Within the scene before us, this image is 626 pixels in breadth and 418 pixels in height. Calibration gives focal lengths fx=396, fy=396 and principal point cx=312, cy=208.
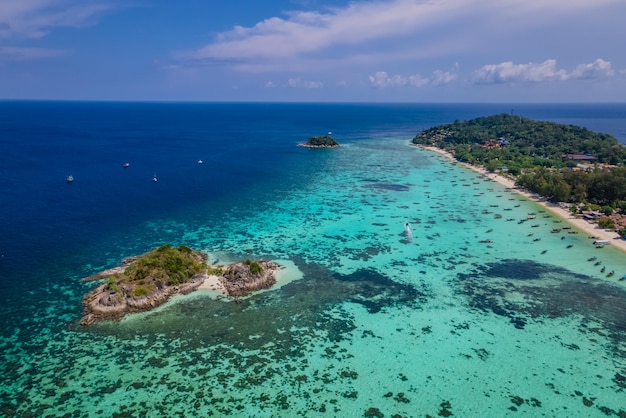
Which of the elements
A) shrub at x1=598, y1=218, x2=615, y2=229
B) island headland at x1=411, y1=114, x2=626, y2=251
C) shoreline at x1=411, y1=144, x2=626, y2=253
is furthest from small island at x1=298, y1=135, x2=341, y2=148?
shrub at x1=598, y1=218, x2=615, y2=229

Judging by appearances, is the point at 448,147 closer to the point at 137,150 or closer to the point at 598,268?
the point at 598,268

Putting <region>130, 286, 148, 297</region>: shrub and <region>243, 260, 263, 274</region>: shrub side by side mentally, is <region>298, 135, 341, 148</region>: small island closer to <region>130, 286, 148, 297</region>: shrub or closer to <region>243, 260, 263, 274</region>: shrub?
<region>243, 260, 263, 274</region>: shrub

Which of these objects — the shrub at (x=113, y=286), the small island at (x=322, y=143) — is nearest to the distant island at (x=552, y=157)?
the small island at (x=322, y=143)

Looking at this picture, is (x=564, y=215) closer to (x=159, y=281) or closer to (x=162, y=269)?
(x=162, y=269)

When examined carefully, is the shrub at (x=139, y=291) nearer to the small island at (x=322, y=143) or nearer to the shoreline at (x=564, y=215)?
the shoreline at (x=564, y=215)

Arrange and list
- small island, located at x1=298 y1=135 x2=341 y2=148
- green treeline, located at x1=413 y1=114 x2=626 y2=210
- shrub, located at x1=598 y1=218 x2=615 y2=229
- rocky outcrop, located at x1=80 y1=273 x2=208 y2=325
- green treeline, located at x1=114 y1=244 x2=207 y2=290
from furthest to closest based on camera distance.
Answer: small island, located at x1=298 y1=135 x2=341 y2=148, green treeline, located at x1=413 y1=114 x2=626 y2=210, shrub, located at x1=598 y1=218 x2=615 y2=229, green treeline, located at x1=114 y1=244 x2=207 y2=290, rocky outcrop, located at x1=80 y1=273 x2=208 y2=325

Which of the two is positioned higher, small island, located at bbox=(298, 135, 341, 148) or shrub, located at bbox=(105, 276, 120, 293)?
small island, located at bbox=(298, 135, 341, 148)

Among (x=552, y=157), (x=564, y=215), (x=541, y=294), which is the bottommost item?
(x=541, y=294)

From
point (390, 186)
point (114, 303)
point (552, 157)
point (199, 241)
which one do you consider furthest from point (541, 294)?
point (552, 157)
